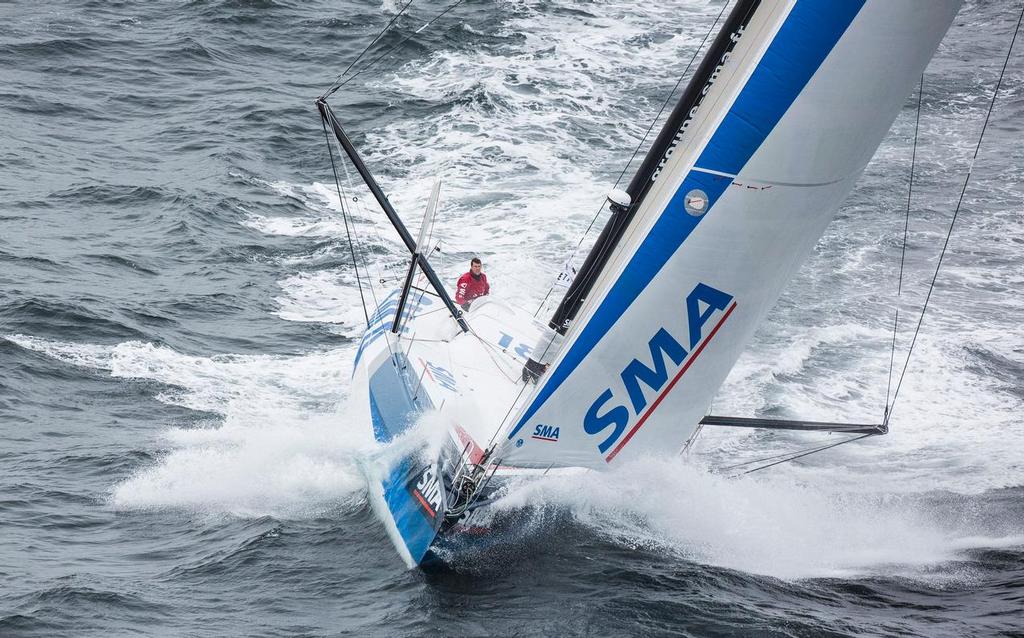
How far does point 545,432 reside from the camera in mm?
8289

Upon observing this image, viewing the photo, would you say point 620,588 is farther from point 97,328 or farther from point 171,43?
point 171,43

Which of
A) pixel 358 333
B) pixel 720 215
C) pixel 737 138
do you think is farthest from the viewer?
pixel 358 333

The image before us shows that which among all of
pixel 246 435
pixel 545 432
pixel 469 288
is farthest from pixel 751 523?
pixel 246 435

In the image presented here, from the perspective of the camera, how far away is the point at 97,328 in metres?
12.4

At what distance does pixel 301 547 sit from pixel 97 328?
4894mm

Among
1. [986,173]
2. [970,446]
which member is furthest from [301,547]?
[986,173]

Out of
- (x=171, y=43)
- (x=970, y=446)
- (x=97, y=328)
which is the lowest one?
(x=970, y=446)

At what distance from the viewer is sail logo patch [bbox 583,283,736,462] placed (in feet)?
26.3

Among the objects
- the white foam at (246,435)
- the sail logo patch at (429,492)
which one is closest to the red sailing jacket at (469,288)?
the white foam at (246,435)

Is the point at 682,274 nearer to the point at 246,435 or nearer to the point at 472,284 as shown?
the point at 472,284

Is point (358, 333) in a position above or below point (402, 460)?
below

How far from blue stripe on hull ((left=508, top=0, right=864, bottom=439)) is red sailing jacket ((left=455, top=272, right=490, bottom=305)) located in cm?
322

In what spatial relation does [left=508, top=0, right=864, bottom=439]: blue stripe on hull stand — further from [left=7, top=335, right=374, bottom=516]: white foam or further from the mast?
[left=7, top=335, right=374, bottom=516]: white foam

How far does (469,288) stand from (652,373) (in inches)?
132
